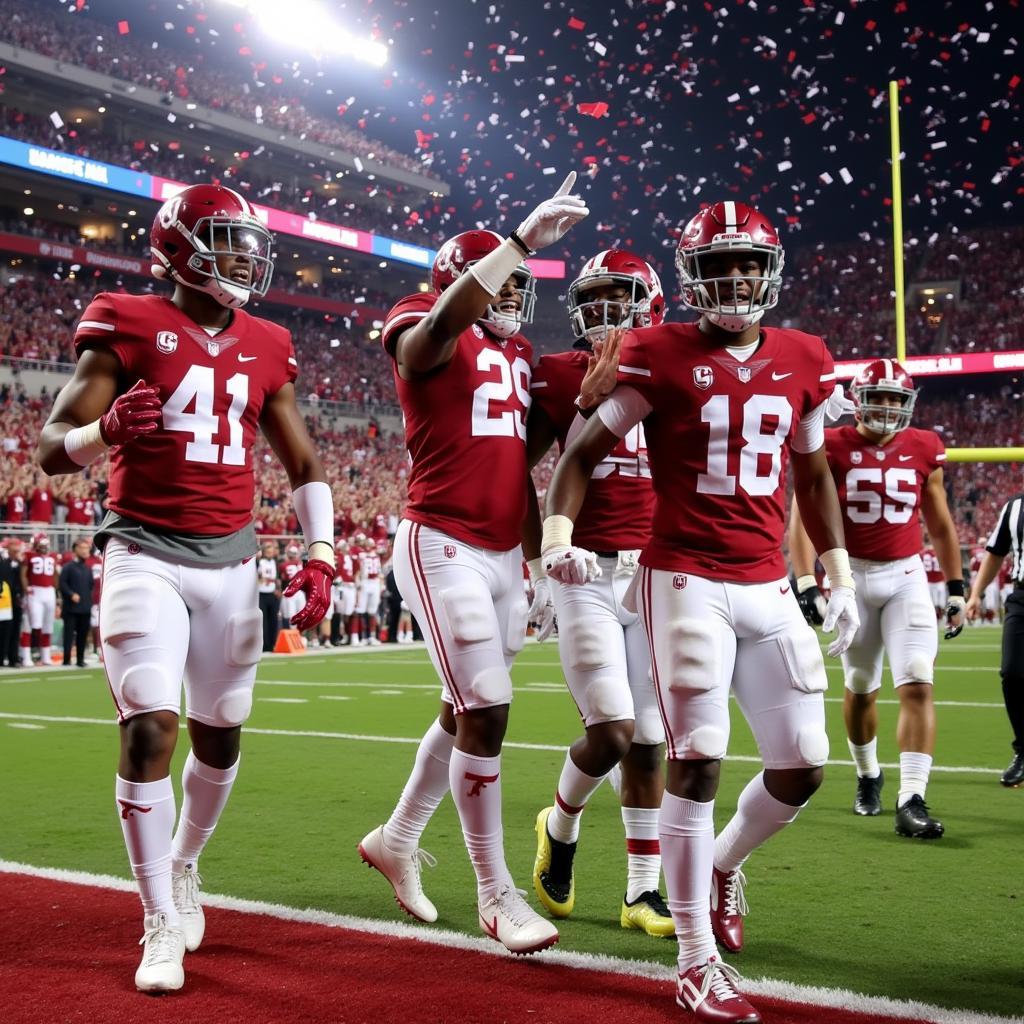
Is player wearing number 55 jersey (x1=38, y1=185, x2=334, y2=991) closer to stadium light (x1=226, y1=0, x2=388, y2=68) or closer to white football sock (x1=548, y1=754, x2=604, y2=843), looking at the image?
white football sock (x1=548, y1=754, x2=604, y2=843)

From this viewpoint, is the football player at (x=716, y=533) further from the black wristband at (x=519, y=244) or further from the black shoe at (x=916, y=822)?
the black shoe at (x=916, y=822)

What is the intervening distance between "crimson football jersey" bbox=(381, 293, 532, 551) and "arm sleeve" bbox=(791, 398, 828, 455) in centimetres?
80

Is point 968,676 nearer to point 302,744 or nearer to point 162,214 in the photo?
point 302,744

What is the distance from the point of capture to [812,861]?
450cm

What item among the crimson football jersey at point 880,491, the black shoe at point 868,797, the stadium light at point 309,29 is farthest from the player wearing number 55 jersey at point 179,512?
the stadium light at point 309,29

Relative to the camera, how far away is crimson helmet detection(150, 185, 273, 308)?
3.41 metres

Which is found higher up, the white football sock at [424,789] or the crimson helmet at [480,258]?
the crimson helmet at [480,258]

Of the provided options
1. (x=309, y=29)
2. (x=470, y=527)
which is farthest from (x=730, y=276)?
(x=309, y=29)

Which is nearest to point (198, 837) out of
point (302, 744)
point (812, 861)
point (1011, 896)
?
point (812, 861)

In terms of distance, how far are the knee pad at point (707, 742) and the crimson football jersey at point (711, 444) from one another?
0.37 metres

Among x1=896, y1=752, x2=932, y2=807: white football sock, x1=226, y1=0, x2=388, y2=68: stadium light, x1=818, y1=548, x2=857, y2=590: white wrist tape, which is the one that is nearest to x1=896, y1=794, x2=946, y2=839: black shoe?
x1=896, y1=752, x2=932, y2=807: white football sock

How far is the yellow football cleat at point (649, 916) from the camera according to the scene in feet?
11.7

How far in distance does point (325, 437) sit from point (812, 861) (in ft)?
85.3

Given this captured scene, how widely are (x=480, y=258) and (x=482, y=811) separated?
162 centimetres
